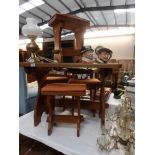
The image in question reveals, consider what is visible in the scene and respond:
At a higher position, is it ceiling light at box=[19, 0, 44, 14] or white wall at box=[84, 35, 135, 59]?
ceiling light at box=[19, 0, 44, 14]

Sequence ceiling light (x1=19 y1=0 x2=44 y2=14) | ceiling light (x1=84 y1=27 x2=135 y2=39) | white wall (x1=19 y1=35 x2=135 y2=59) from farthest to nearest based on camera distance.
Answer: ceiling light (x1=84 y1=27 x2=135 y2=39)
white wall (x1=19 y1=35 x2=135 y2=59)
ceiling light (x1=19 y1=0 x2=44 y2=14)

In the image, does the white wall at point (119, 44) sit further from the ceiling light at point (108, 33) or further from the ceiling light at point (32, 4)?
the ceiling light at point (32, 4)

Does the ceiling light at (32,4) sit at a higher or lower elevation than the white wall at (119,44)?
higher

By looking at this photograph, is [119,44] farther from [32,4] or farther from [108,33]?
[32,4]

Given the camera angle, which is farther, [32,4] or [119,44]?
[119,44]

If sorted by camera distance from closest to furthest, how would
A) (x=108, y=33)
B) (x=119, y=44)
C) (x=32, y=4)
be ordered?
(x=32, y=4), (x=119, y=44), (x=108, y=33)

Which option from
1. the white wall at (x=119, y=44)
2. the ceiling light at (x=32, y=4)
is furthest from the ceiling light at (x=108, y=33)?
the ceiling light at (x=32, y=4)

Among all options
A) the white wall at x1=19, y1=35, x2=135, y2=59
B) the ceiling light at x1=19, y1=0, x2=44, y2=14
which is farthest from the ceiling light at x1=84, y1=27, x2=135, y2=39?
the ceiling light at x1=19, y1=0, x2=44, y2=14

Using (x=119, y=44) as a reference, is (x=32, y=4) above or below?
above

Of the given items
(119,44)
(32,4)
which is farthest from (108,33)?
(32,4)

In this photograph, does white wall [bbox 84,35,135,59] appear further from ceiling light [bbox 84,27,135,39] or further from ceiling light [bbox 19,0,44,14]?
ceiling light [bbox 19,0,44,14]

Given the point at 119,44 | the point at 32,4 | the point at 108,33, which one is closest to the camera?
the point at 32,4

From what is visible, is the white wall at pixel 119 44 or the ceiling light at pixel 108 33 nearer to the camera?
the white wall at pixel 119 44
